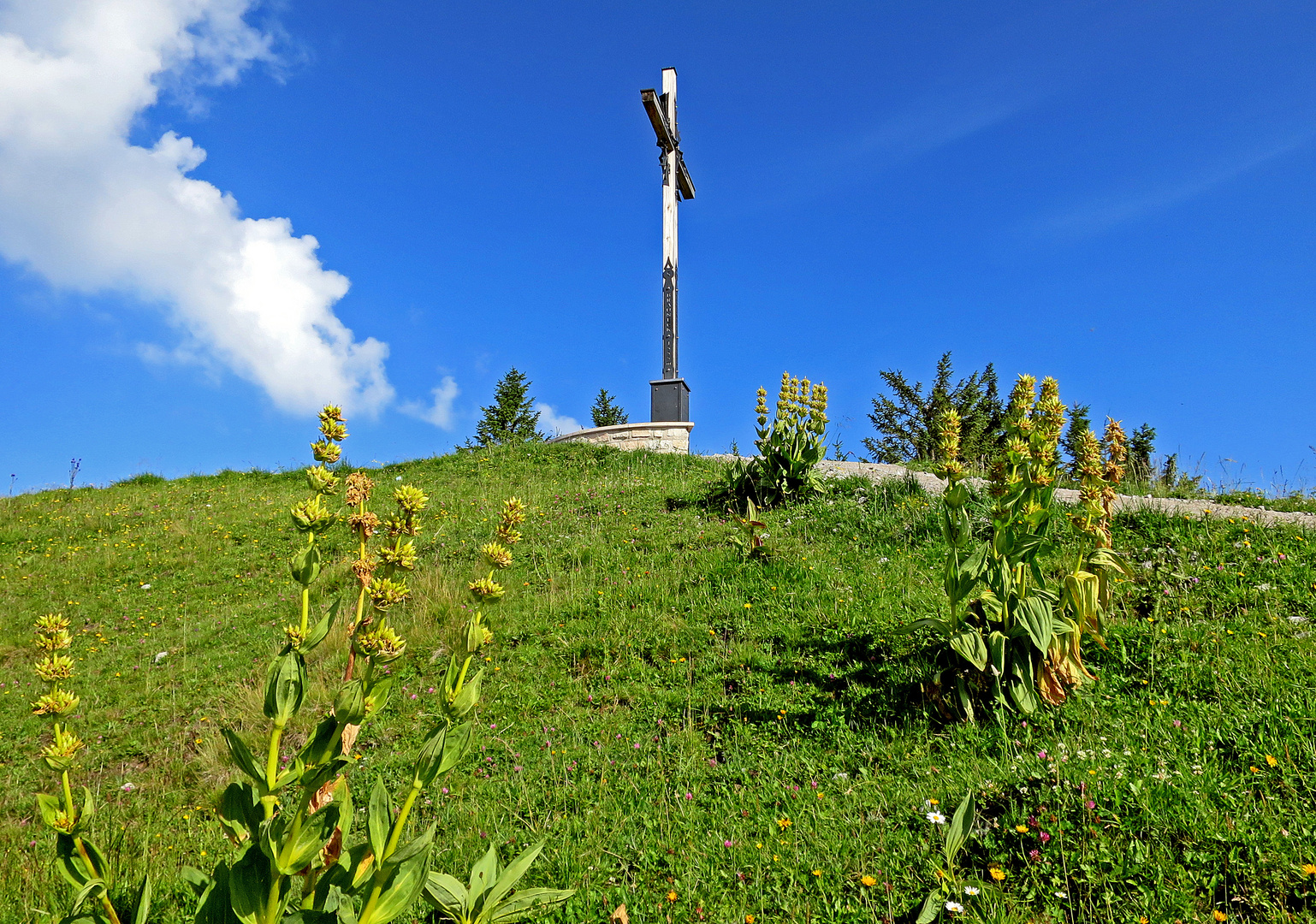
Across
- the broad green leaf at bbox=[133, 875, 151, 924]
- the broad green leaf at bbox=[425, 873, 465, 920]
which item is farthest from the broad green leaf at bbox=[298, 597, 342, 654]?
the broad green leaf at bbox=[425, 873, 465, 920]

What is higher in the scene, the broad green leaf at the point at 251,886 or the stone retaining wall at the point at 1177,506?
the stone retaining wall at the point at 1177,506

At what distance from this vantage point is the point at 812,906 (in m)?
2.60

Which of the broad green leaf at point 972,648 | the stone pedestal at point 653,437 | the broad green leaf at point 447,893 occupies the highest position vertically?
the stone pedestal at point 653,437

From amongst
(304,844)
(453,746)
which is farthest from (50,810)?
(453,746)

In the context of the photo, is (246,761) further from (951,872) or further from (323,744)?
(951,872)

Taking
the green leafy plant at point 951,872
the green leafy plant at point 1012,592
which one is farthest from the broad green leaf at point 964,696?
the green leafy plant at point 951,872

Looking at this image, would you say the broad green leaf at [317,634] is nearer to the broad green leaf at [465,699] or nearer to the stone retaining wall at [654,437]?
the broad green leaf at [465,699]

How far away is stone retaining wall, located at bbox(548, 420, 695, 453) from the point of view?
13.8m

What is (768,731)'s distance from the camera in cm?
404

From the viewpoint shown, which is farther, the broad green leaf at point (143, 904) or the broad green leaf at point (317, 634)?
the broad green leaf at point (143, 904)

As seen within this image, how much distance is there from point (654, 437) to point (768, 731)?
10.2 m

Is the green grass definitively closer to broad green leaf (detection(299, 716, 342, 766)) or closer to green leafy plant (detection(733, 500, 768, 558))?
green leafy plant (detection(733, 500, 768, 558))

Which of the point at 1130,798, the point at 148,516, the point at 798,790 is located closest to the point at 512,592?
the point at 798,790

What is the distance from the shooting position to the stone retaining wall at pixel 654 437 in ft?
45.4
